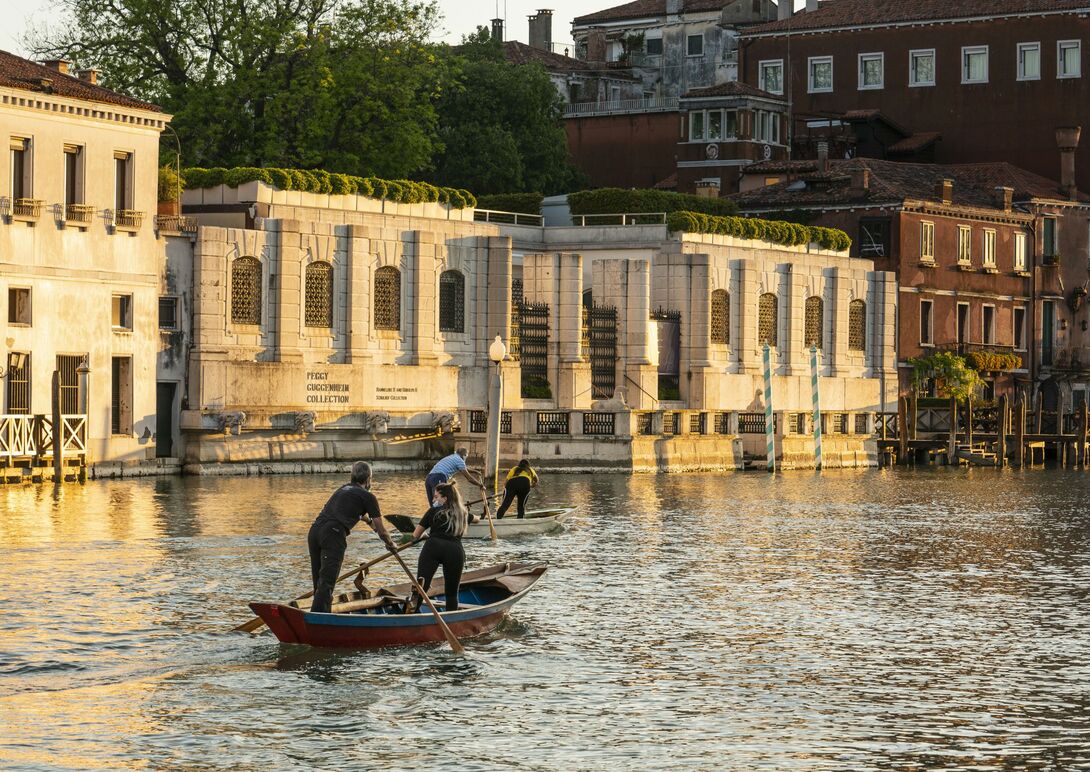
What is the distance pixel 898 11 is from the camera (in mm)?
103062

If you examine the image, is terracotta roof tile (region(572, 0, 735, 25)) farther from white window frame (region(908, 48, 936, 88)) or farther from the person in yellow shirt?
the person in yellow shirt

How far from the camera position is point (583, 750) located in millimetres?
20844

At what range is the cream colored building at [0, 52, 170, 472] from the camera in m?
56.6

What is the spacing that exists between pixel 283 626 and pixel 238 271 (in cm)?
3910

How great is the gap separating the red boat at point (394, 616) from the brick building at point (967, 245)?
63082 mm

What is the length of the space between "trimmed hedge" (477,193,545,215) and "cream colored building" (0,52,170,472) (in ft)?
66.6

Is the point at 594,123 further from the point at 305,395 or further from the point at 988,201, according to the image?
the point at 305,395

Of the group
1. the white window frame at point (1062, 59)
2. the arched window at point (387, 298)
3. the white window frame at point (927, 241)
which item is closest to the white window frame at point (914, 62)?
the white window frame at point (1062, 59)

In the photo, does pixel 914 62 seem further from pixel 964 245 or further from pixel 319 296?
pixel 319 296

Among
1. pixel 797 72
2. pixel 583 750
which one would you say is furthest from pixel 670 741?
pixel 797 72

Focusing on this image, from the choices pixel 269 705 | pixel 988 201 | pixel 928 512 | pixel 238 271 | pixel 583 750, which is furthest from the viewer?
pixel 988 201

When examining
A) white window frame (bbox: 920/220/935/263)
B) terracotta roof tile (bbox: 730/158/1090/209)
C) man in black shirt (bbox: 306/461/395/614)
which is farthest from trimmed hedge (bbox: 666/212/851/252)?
man in black shirt (bbox: 306/461/395/614)

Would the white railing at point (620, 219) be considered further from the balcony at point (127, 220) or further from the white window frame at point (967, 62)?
the white window frame at point (967, 62)

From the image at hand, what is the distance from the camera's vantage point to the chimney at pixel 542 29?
5049 inches
